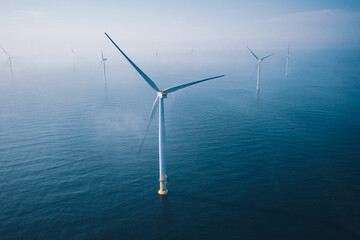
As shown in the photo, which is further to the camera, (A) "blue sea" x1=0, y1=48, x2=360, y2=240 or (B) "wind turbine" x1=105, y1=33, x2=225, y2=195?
(B) "wind turbine" x1=105, y1=33, x2=225, y2=195

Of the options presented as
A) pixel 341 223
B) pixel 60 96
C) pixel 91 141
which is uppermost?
pixel 60 96

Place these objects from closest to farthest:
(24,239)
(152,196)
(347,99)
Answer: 1. (24,239)
2. (152,196)
3. (347,99)

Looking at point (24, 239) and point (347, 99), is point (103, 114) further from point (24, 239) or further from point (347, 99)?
point (347, 99)

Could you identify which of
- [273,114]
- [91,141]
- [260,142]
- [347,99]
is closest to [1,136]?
[91,141]

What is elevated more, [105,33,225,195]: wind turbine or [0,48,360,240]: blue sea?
[105,33,225,195]: wind turbine

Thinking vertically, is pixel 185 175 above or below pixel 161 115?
below

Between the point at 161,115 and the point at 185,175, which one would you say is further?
the point at 185,175

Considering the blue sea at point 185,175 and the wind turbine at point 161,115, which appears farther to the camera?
the wind turbine at point 161,115

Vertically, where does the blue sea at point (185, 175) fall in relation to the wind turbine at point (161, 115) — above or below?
below
